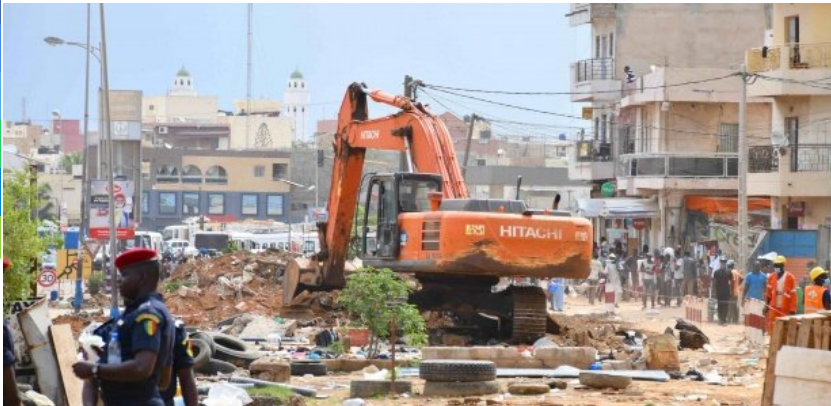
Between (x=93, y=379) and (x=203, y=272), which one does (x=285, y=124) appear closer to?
(x=203, y=272)

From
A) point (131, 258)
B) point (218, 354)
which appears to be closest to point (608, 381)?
point (218, 354)

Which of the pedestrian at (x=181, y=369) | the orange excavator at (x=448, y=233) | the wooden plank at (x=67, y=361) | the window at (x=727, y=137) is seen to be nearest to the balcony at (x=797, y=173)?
the window at (x=727, y=137)

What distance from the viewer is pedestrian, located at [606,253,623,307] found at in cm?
4925

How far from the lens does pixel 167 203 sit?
15112cm

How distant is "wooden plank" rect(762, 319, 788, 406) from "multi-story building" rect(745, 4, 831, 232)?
34.0 m

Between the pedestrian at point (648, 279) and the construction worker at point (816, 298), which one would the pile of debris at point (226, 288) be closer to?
the pedestrian at point (648, 279)

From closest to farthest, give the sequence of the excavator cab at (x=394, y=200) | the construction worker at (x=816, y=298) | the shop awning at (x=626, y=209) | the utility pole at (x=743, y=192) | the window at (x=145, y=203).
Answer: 1. the construction worker at (x=816, y=298)
2. the excavator cab at (x=394, y=200)
3. the utility pole at (x=743, y=192)
4. the shop awning at (x=626, y=209)
5. the window at (x=145, y=203)

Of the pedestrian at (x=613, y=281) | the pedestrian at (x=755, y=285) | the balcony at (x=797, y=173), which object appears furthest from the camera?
the balcony at (x=797, y=173)

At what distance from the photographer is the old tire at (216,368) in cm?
2416

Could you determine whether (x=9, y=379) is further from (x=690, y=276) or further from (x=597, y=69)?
(x=597, y=69)

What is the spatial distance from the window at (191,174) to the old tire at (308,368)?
420ft

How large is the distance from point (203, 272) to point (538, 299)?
2053 centimetres

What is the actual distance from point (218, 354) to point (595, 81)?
156ft

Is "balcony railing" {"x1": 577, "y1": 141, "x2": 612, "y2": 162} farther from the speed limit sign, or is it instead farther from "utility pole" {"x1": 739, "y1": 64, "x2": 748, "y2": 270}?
the speed limit sign
